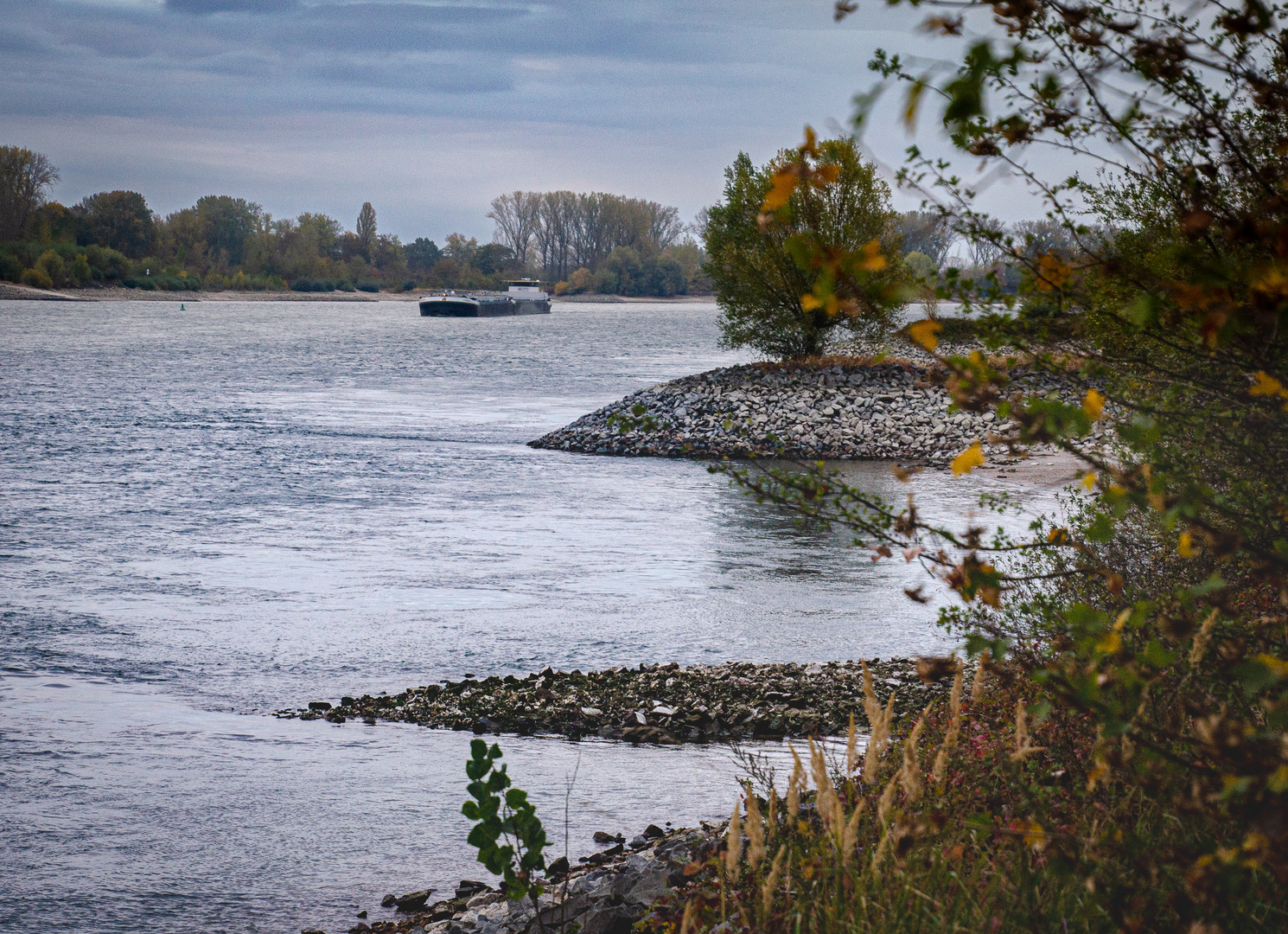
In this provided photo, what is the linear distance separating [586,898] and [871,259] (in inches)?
129

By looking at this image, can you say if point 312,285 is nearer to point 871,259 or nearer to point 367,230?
point 367,230

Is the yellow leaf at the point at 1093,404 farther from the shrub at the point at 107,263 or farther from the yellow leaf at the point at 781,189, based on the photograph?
the shrub at the point at 107,263

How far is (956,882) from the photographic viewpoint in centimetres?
321

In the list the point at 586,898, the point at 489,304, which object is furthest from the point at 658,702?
the point at 489,304

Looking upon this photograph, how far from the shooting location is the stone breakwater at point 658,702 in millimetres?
7016

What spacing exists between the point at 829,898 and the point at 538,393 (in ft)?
108

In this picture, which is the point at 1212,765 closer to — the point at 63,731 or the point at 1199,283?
the point at 1199,283

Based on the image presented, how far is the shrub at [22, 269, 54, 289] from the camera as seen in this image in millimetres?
108438

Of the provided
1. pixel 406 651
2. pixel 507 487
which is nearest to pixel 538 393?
pixel 507 487

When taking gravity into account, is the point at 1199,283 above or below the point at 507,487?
above

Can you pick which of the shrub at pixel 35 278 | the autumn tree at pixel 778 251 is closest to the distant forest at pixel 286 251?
the shrub at pixel 35 278

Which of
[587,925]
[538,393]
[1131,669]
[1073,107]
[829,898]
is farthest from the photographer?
[538,393]

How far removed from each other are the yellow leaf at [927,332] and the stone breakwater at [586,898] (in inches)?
96.6

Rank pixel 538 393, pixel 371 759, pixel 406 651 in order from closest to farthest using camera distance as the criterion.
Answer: pixel 371 759 < pixel 406 651 < pixel 538 393
